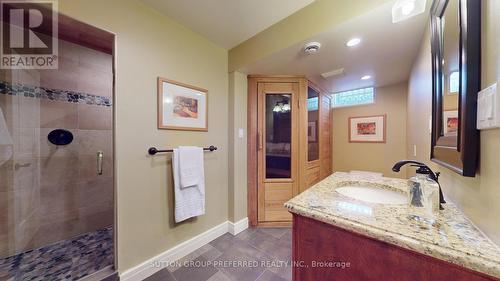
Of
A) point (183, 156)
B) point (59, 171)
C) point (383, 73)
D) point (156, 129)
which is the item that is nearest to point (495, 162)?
point (183, 156)

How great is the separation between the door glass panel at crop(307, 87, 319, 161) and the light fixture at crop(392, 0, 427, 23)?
1.30m

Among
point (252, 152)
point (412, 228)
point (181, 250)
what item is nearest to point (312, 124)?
point (252, 152)

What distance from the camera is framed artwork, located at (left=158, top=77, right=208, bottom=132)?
5.10 feet

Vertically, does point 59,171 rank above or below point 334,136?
below

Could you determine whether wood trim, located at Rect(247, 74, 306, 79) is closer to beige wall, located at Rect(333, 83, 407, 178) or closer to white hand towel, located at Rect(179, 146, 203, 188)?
white hand towel, located at Rect(179, 146, 203, 188)

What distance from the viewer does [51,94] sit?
5.75 feet

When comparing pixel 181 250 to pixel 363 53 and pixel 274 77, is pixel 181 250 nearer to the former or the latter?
pixel 274 77

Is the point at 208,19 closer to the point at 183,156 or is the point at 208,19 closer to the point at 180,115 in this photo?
the point at 180,115

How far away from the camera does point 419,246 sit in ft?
1.75

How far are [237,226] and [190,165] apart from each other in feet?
3.27

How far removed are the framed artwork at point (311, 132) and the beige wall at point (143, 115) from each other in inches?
55.4

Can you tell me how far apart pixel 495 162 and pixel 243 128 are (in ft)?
6.16

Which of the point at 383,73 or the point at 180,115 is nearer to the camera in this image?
the point at 180,115

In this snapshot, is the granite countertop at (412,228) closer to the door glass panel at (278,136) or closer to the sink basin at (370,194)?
the sink basin at (370,194)
